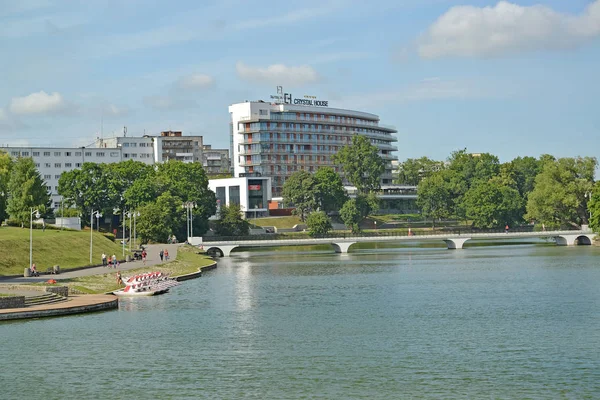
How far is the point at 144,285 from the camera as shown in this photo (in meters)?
91.4

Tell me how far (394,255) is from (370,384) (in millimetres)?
121670

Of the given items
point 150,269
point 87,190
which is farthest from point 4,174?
point 150,269

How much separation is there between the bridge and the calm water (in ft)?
247

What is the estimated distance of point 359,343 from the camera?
5712cm

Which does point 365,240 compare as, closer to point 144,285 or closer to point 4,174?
point 4,174

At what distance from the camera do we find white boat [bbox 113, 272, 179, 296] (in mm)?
89375

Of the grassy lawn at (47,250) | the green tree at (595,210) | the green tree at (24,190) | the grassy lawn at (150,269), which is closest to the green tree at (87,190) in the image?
the green tree at (24,190)

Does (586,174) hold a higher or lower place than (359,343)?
higher

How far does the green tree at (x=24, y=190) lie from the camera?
509ft

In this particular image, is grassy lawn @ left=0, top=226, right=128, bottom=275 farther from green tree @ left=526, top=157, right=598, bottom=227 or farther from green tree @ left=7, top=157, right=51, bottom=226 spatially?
green tree @ left=526, top=157, right=598, bottom=227

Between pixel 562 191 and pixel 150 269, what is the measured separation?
100022mm

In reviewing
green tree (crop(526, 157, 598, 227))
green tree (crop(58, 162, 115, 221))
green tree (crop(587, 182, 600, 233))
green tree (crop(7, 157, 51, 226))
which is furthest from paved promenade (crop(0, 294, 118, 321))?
green tree (crop(526, 157, 598, 227))

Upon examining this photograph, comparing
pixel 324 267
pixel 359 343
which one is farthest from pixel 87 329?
pixel 324 267

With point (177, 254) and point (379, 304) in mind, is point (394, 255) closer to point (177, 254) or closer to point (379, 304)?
point (177, 254)
